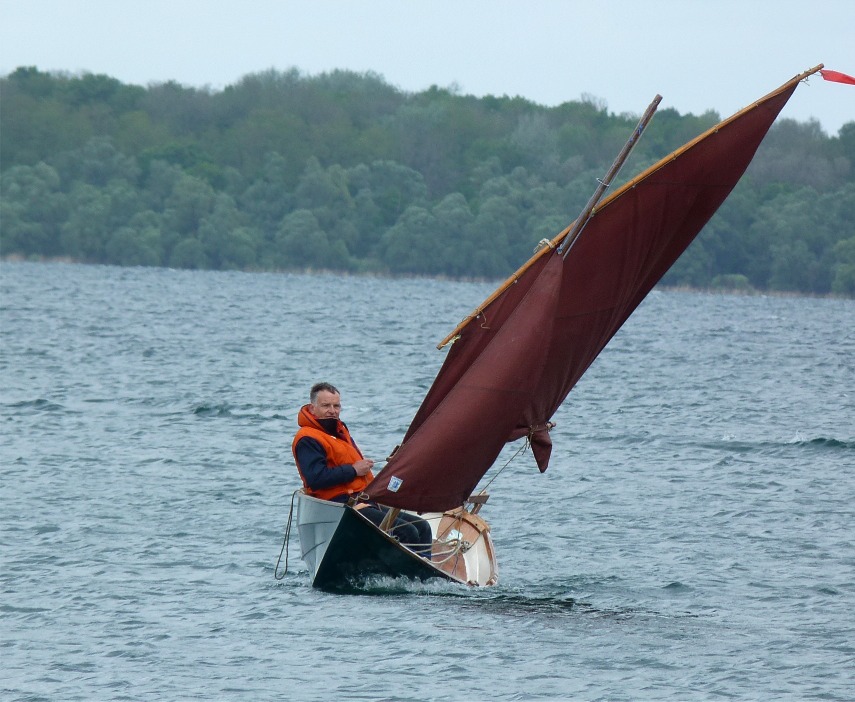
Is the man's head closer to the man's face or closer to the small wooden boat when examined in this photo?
the man's face

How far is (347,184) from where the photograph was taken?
5354 inches

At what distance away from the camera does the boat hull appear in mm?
15320

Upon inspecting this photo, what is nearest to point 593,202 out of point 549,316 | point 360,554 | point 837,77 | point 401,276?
point 549,316

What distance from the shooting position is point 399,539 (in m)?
16.1

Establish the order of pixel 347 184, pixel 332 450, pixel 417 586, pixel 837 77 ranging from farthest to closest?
1. pixel 347 184
2. pixel 417 586
3. pixel 332 450
4. pixel 837 77

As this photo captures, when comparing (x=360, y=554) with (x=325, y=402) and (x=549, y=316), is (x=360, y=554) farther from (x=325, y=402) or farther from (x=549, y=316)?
(x=549, y=316)

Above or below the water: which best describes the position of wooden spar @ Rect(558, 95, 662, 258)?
above

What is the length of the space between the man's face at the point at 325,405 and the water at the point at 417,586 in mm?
1859

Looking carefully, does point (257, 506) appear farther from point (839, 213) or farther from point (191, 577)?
point (839, 213)

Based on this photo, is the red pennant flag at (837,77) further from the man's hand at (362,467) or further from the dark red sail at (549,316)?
the man's hand at (362,467)

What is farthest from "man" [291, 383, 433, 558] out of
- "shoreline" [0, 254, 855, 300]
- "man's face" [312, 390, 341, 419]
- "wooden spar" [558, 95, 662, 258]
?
"shoreline" [0, 254, 855, 300]

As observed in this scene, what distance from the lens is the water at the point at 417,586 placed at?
13.1 metres

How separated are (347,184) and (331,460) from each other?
122 meters

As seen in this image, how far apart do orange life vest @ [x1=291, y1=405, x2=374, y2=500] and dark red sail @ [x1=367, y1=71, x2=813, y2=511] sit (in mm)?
623
